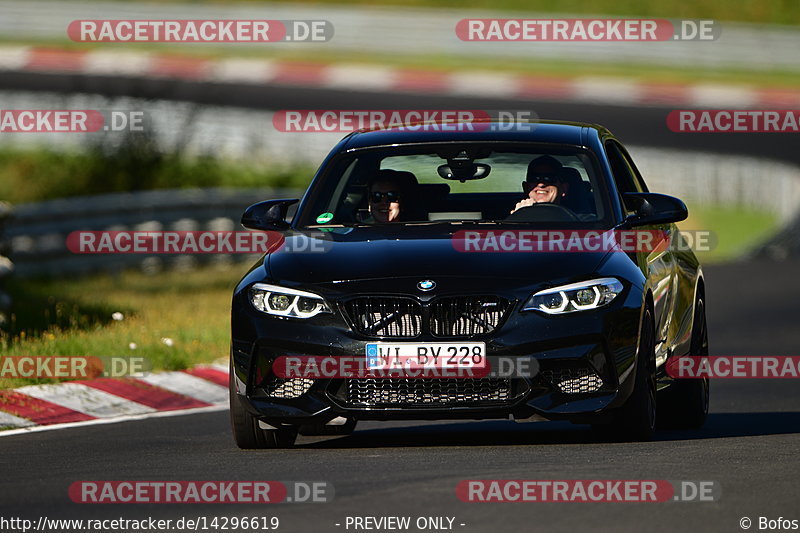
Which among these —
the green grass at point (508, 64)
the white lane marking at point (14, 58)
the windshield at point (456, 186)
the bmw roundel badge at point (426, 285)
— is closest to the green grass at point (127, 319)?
the windshield at point (456, 186)

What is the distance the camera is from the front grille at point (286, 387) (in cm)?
900

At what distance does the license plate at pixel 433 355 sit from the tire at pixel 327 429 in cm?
179

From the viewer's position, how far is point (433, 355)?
28.7ft

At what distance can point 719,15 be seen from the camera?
54.4m

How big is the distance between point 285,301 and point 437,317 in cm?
76

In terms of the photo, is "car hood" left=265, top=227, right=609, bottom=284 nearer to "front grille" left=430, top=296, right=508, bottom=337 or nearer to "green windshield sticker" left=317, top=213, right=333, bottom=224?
"front grille" left=430, top=296, right=508, bottom=337

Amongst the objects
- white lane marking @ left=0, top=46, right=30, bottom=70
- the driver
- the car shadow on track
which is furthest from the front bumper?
white lane marking @ left=0, top=46, right=30, bottom=70

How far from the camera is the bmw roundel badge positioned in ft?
28.9

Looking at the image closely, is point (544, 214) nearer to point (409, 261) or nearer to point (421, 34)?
point (409, 261)

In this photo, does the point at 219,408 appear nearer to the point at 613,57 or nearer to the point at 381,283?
the point at 381,283

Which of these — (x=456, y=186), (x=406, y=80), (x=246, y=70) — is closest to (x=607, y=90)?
(x=406, y=80)

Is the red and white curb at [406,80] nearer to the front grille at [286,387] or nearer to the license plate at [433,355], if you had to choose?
the front grille at [286,387]

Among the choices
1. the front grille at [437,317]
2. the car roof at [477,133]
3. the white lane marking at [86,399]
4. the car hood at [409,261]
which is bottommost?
the white lane marking at [86,399]

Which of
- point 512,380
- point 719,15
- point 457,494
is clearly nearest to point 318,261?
point 512,380
